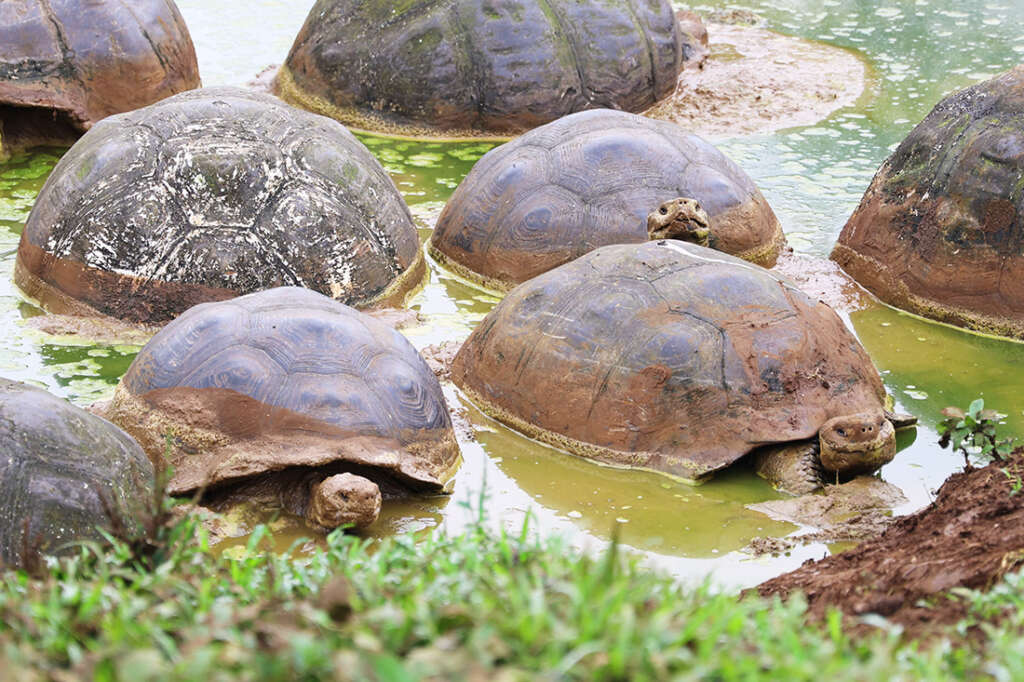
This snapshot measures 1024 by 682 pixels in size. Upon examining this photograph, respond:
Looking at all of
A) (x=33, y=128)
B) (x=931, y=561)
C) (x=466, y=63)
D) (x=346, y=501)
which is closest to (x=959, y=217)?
(x=931, y=561)

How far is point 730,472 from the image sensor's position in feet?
17.6

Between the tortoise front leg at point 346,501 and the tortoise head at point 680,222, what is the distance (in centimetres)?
251

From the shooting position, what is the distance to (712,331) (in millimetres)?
5359

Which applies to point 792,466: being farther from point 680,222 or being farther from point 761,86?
point 761,86

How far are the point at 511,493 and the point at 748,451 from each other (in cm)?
99

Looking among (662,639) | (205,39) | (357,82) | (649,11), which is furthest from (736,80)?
(662,639)

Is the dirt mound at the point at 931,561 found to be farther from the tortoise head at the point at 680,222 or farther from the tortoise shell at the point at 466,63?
the tortoise shell at the point at 466,63

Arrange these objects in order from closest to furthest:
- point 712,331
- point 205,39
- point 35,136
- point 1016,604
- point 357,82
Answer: point 1016,604 → point 712,331 → point 35,136 → point 357,82 → point 205,39

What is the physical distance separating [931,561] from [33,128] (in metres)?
7.79

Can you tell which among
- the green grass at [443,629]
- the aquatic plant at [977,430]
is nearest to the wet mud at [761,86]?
the aquatic plant at [977,430]

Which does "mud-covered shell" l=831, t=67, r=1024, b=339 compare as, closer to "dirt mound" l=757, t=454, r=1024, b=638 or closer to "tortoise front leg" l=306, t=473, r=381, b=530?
"dirt mound" l=757, t=454, r=1024, b=638

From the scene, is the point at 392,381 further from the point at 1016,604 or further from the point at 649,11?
the point at 649,11

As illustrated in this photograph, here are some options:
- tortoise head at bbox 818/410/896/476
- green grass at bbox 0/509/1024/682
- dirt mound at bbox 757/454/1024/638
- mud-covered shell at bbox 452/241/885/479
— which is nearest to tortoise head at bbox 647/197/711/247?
mud-covered shell at bbox 452/241/885/479

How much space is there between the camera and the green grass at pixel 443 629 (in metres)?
2.19
